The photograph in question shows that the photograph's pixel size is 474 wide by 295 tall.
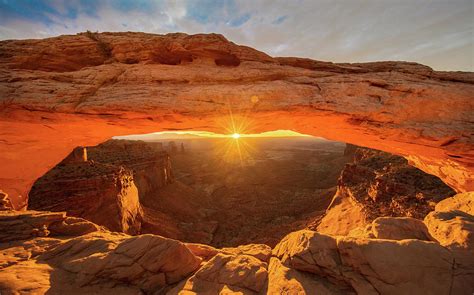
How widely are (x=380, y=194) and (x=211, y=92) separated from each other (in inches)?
601

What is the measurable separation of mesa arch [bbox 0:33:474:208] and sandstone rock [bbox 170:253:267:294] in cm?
432

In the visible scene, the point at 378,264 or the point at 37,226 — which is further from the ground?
the point at 37,226

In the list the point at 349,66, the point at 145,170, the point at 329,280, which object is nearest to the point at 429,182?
the point at 349,66

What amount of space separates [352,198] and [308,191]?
1467 centimetres

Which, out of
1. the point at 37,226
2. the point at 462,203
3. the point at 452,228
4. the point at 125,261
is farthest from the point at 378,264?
the point at 37,226

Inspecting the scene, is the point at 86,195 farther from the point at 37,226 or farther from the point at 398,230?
the point at 398,230

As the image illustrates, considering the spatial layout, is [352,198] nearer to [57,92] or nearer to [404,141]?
[404,141]

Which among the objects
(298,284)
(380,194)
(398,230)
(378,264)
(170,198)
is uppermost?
(398,230)

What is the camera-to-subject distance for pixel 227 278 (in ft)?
15.2

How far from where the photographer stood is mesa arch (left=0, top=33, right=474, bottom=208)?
6.17m

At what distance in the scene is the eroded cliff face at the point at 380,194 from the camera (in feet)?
40.7

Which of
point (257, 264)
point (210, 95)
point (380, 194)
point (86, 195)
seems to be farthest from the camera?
point (380, 194)

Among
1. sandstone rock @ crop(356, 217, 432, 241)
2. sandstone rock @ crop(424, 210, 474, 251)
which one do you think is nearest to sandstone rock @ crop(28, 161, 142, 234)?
sandstone rock @ crop(356, 217, 432, 241)

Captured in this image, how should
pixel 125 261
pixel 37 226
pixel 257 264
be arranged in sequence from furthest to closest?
pixel 37 226 → pixel 257 264 → pixel 125 261
